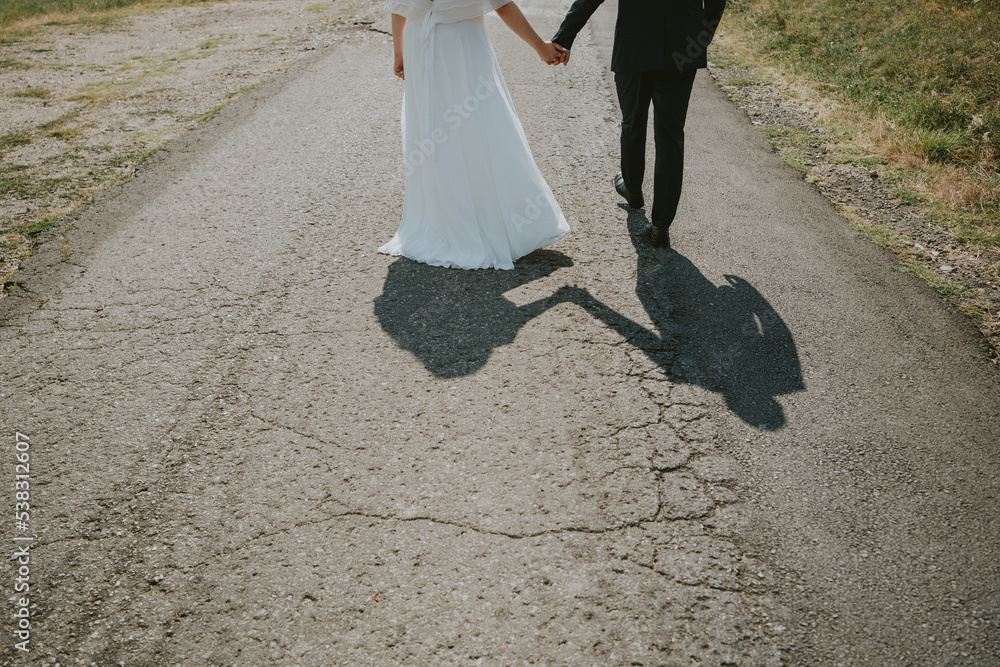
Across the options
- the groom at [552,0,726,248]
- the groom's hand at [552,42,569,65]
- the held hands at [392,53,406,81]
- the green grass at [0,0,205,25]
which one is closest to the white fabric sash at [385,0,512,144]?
the held hands at [392,53,406,81]

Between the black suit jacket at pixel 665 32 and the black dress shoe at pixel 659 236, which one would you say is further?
the black dress shoe at pixel 659 236

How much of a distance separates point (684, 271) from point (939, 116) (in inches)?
162

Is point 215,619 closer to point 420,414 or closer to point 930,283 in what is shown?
point 420,414

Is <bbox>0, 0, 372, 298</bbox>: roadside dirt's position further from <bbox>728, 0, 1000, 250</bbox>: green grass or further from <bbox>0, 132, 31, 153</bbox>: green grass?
<bbox>728, 0, 1000, 250</bbox>: green grass

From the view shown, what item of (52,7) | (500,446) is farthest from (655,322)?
(52,7)

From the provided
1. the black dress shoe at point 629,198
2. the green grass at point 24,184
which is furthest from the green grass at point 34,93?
the black dress shoe at point 629,198

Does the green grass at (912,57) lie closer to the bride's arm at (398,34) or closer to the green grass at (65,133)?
the bride's arm at (398,34)

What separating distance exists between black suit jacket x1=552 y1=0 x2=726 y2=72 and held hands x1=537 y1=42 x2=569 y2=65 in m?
0.34

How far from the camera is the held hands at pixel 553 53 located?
13.8 feet

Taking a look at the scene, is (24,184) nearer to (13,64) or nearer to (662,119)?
(662,119)

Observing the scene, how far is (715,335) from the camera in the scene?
3.57 metres

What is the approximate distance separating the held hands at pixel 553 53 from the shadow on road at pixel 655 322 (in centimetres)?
131

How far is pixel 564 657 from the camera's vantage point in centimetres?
209

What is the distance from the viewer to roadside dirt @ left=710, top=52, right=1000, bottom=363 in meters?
3.94
